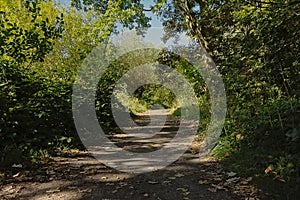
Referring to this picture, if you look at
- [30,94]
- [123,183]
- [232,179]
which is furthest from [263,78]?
[30,94]

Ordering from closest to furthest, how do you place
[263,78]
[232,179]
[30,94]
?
[232,179], [263,78], [30,94]

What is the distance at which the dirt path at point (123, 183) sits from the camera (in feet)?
11.4

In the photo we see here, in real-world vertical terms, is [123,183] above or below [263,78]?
below

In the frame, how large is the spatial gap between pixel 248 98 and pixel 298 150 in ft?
6.15

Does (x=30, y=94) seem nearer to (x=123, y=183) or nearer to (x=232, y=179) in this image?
(x=123, y=183)

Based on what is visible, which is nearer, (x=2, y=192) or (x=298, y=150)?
(x=298, y=150)

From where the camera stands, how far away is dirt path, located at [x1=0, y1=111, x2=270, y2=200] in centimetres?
347

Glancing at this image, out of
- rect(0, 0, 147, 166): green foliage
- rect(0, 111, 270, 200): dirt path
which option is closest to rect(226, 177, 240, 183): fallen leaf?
rect(0, 111, 270, 200): dirt path

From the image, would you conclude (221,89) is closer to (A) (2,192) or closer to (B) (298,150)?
(B) (298,150)

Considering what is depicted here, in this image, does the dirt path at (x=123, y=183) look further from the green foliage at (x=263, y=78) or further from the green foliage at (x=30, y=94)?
the green foliage at (x=30, y=94)

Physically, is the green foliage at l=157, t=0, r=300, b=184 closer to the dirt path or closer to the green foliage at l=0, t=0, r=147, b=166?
the dirt path

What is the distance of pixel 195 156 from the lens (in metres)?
5.76

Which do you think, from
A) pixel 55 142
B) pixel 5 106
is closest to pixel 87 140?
pixel 55 142

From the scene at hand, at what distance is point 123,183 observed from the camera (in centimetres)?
397
